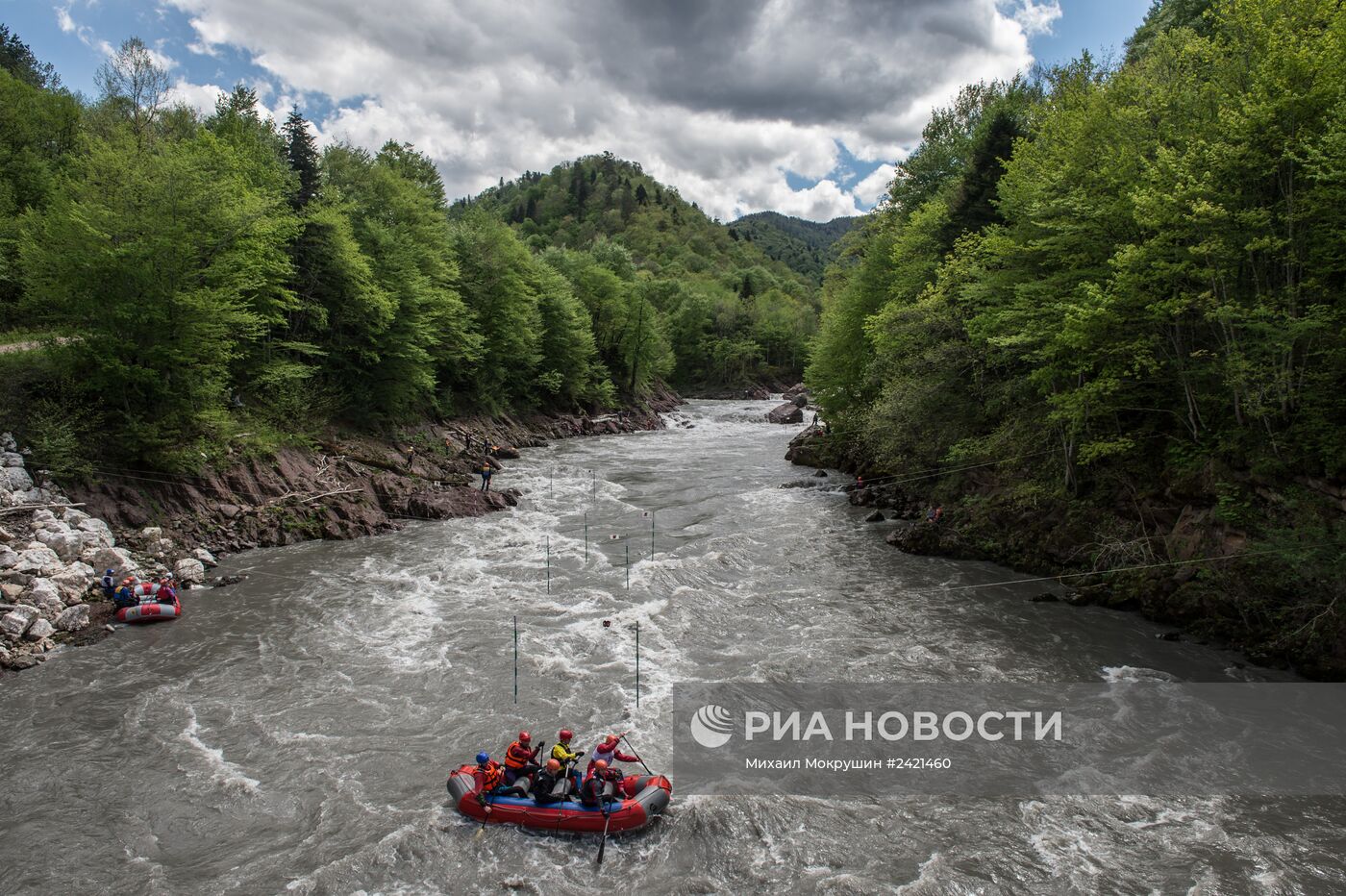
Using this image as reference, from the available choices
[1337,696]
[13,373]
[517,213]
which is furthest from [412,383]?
[517,213]

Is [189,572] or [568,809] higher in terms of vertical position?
[189,572]

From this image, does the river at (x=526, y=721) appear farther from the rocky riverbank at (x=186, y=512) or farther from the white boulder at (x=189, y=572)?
the rocky riverbank at (x=186, y=512)

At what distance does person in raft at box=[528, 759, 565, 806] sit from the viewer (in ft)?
32.0

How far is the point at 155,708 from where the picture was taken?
12.4 m

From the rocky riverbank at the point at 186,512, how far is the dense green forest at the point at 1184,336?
1898 centimetres

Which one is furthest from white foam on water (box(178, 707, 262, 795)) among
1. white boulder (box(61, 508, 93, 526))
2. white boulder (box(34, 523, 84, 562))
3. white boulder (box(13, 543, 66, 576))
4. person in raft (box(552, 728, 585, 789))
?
white boulder (box(61, 508, 93, 526))

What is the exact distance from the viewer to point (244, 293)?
2662 centimetres

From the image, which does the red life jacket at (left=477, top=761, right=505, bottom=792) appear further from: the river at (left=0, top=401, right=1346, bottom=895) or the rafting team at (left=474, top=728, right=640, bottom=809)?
the river at (left=0, top=401, right=1346, bottom=895)

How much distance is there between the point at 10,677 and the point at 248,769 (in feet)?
21.3

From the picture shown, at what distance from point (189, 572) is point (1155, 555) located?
24.5 metres

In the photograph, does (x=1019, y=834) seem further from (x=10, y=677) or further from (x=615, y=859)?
(x=10, y=677)

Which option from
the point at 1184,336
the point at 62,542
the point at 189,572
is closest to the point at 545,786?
the point at 189,572

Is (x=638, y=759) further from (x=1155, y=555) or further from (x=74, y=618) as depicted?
(x=1155, y=555)

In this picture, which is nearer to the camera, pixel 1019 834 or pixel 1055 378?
pixel 1019 834
